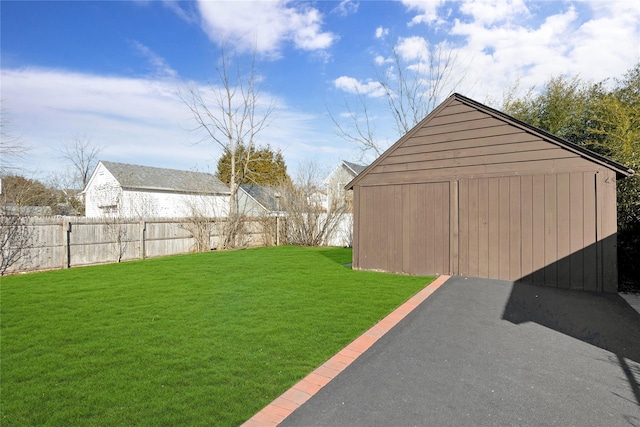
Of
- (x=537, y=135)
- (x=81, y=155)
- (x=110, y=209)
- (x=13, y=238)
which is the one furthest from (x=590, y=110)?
(x=81, y=155)

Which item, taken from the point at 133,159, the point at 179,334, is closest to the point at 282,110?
the point at 133,159

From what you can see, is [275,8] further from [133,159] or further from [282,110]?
[133,159]

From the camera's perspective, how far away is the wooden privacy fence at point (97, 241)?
8.52 m

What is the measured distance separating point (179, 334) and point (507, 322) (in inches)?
156

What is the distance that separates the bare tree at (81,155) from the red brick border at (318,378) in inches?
1177

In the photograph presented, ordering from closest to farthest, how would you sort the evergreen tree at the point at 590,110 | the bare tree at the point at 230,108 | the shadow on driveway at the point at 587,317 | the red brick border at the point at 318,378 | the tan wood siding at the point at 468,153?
the red brick border at the point at 318,378, the shadow on driveway at the point at 587,317, the tan wood siding at the point at 468,153, the evergreen tree at the point at 590,110, the bare tree at the point at 230,108

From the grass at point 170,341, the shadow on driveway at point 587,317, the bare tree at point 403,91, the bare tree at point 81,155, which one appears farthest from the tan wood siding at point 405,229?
the bare tree at point 81,155

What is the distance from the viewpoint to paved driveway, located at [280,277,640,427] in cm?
214

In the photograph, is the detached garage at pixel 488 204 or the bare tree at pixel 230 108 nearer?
the detached garage at pixel 488 204

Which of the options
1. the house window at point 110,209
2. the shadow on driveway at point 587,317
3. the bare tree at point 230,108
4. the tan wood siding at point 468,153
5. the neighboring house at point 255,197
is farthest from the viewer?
the neighboring house at point 255,197

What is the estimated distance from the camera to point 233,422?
203 centimetres

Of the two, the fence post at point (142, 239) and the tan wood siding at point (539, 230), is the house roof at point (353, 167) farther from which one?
the tan wood siding at point (539, 230)

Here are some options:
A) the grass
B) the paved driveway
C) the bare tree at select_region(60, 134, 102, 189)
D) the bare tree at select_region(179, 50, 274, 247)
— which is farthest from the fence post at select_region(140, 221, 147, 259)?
the bare tree at select_region(60, 134, 102, 189)

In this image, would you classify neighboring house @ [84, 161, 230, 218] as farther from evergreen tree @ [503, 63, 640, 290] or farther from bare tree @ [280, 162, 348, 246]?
evergreen tree @ [503, 63, 640, 290]
